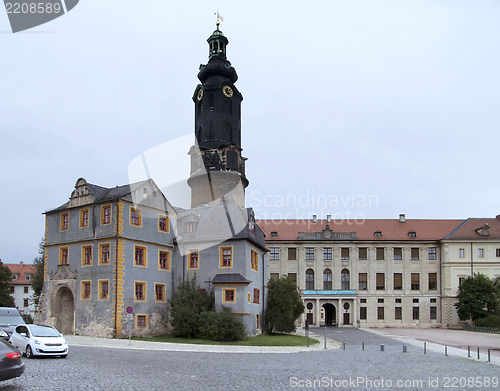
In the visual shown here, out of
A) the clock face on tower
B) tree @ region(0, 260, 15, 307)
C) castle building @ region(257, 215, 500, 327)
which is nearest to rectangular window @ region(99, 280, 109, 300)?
the clock face on tower

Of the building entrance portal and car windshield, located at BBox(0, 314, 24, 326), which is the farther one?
the building entrance portal

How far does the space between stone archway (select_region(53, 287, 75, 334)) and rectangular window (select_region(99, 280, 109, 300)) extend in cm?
407

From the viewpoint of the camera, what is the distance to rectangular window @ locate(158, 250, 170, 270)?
40250 millimetres

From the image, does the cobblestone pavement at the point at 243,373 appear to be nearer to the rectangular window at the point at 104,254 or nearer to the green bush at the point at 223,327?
the green bush at the point at 223,327

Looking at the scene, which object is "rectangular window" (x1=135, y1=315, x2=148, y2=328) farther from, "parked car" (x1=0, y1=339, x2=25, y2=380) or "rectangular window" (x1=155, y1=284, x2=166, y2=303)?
"parked car" (x1=0, y1=339, x2=25, y2=380)

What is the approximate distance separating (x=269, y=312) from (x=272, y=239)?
102 ft

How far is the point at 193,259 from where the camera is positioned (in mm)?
40625

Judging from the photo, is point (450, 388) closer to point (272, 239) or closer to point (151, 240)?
point (151, 240)

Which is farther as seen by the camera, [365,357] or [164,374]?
[365,357]

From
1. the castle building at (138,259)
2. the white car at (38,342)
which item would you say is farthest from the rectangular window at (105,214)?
the white car at (38,342)

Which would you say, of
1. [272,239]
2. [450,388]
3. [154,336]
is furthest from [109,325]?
[272,239]

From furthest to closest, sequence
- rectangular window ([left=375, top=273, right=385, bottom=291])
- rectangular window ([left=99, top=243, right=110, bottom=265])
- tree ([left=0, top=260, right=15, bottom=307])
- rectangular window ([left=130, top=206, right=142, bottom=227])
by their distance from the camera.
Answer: rectangular window ([left=375, top=273, right=385, bottom=291])
tree ([left=0, top=260, right=15, bottom=307])
rectangular window ([left=130, top=206, right=142, bottom=227])
rectangular window ([left=99, top=243, right=110, bottom=265])

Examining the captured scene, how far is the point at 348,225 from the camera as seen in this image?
76625mm

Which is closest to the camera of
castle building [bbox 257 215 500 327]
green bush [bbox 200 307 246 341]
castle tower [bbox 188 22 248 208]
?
green bush [bbox 200 307 246 341]
